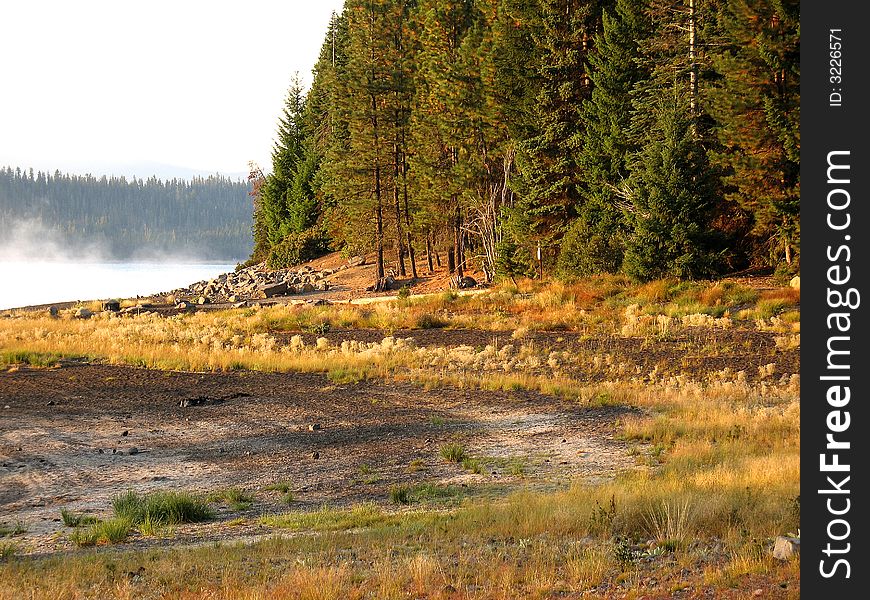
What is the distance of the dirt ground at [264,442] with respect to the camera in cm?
1191

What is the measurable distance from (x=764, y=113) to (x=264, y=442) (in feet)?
75.6

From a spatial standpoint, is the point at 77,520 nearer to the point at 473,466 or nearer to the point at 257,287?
the point at 473,466

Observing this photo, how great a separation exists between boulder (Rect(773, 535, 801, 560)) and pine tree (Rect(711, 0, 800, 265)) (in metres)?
23.9

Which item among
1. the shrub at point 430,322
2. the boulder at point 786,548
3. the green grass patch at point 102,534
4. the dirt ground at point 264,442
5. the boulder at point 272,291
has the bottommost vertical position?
the dirt ground at point 264,442

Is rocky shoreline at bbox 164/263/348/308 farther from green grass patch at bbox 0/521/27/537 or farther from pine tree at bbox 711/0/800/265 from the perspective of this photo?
green grass patch at bbox 0/521/27/537

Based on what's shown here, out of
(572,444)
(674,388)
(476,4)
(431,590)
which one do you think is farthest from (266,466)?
(476,4)

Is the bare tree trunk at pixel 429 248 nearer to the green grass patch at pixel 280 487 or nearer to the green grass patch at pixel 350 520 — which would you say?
the green grass patch at pixel 280 487

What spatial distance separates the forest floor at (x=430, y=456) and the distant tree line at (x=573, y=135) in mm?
3278

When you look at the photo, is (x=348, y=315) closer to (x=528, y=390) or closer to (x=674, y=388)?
(x=528, y=390)

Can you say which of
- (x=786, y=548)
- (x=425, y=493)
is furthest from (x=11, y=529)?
(x=786, y=548)

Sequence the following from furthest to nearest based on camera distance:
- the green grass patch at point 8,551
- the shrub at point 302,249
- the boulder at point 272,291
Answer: the shrub at point 302,249, the boulder at point 272,291, the green grass patch at point 8,551

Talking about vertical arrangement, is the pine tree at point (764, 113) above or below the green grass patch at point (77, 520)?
above

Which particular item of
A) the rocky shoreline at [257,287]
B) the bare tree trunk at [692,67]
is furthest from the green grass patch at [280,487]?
the rocky shoreline at [257,287]
